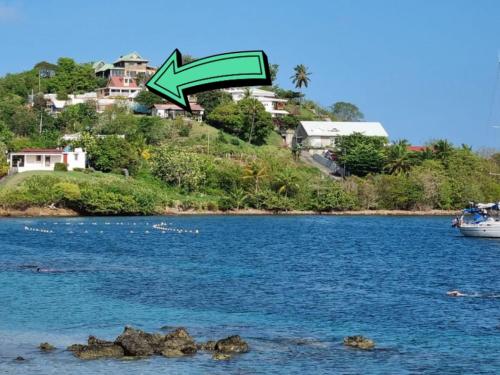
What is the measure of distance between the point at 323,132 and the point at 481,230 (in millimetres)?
62400

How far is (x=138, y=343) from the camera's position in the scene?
33531 millimetres

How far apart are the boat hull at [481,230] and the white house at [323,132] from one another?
5566cm

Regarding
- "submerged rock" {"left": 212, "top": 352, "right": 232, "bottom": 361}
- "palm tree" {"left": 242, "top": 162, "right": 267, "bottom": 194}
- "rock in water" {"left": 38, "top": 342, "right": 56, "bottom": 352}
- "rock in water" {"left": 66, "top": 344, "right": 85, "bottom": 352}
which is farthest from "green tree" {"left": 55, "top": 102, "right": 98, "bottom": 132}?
"submerged rock" {"left": 212, "top": 352, "right": 232, "bottom": 361}

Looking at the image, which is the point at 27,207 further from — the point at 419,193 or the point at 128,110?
the point at 419,193

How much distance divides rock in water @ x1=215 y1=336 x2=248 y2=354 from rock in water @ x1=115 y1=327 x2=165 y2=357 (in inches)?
88.6

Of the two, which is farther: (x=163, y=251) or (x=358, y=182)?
(x=358, y=182)

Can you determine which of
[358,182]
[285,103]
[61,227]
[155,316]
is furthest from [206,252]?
[285,103]

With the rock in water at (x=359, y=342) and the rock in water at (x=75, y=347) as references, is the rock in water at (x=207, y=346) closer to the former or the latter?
the rock in water at (x=75, y=347)

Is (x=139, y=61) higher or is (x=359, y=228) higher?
(x=139, y=61)

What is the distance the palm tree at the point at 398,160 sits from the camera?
140 m

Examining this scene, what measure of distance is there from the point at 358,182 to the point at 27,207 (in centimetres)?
4883

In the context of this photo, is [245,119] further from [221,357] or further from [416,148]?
[221,357]

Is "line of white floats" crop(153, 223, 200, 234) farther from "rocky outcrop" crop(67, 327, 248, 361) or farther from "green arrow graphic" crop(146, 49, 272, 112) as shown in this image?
"green arrow graphic" crop(146, 49, 272, 112)

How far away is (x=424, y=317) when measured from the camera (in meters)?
44.7
